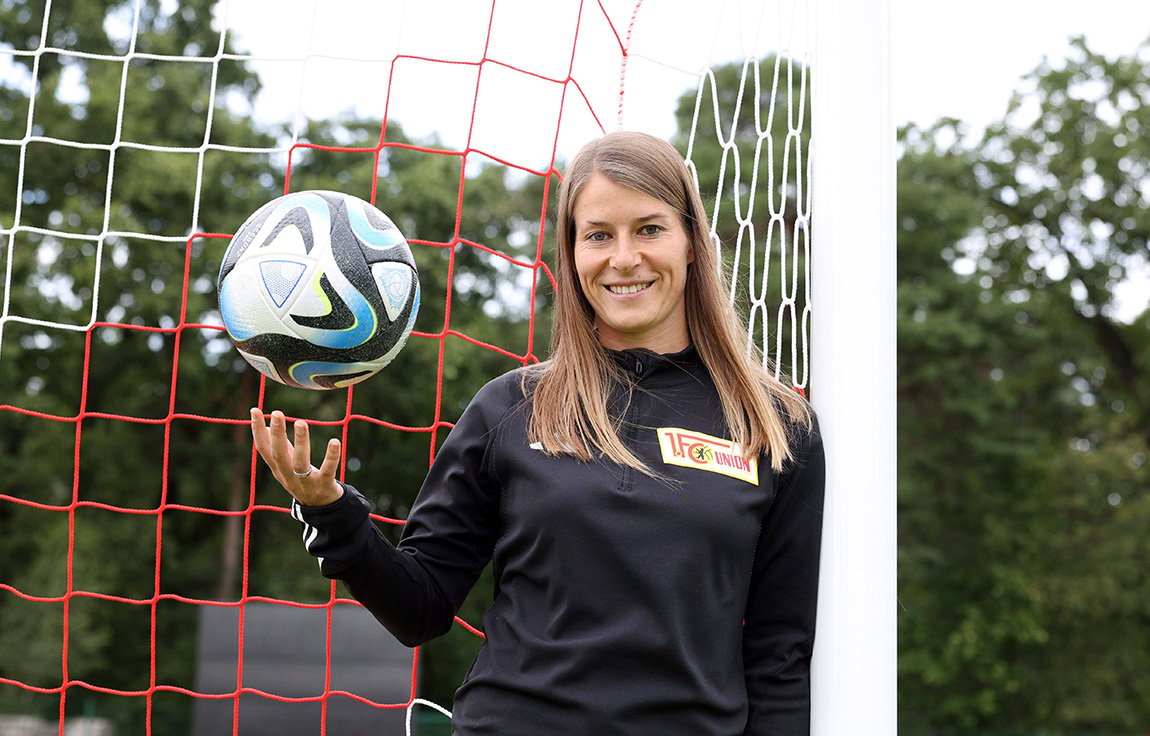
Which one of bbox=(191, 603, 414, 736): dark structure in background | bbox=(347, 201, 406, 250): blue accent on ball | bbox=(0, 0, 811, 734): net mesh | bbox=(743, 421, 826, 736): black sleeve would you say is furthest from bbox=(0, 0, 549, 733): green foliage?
bbox=(743, 421, 826, 736): black sleeve

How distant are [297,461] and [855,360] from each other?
0.92 metres

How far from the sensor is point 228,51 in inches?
591

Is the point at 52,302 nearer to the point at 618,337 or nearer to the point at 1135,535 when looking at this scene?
the point at 618,337

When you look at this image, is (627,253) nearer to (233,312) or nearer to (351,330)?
(351,330)

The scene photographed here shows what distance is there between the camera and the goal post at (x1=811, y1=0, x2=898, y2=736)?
5.67 ft

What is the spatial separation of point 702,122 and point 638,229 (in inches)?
638

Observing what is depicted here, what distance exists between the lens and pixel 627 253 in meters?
1.73

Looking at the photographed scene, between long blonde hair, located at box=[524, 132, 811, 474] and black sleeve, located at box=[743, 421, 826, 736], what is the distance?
87 millimetres

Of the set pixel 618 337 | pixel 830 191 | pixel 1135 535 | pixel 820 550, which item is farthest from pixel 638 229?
pixel 1135 535

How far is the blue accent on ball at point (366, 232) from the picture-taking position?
180 centimetres

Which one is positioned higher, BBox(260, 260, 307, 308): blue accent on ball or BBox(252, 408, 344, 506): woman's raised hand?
BBox(260, 260, 307, 308): blue accent on ball

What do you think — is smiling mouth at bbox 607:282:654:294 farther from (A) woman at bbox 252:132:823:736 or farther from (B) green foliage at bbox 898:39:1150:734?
(B) green foliage at bbox 898:39:1150:734

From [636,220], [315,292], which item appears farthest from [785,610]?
[315,292]

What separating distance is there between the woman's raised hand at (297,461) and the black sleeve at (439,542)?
0.15ft
